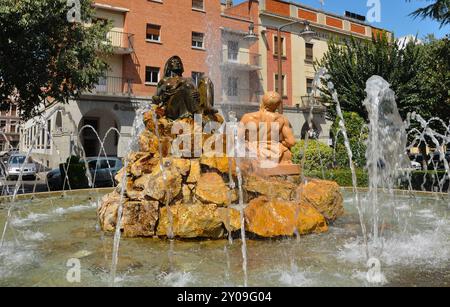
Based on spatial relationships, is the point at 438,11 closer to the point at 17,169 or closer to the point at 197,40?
the point at 197,40

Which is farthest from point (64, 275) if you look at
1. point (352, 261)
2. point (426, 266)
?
point (426, 266)

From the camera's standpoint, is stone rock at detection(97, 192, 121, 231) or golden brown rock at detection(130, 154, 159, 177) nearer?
stone rock at detection(97, 192, 121, 231)

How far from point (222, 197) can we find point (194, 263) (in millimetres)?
1713

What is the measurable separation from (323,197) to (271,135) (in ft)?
4.79

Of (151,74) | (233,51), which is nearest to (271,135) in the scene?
(151,74)

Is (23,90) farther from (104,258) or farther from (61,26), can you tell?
(104,258)

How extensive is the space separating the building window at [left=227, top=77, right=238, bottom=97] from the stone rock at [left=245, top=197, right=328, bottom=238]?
23.3 m

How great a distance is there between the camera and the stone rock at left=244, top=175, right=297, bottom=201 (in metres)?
6.32

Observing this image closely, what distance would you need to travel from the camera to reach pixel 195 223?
548 centimetres

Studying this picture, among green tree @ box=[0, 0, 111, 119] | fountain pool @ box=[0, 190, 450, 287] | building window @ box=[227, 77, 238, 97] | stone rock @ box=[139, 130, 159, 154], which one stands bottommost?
fountain pool @ box=[0, 190, 450, 287]

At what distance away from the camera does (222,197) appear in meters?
5.85

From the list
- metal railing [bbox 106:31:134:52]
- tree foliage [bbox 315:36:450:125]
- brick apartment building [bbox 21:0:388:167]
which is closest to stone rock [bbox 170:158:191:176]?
brick apartment building [bbox 21:0:388:167]

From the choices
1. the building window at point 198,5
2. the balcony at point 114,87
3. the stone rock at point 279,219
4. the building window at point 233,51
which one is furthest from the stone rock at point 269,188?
the building window at point 198,5

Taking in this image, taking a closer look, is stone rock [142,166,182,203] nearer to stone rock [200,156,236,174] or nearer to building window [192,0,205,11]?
stone rock [200,156,236,174]
